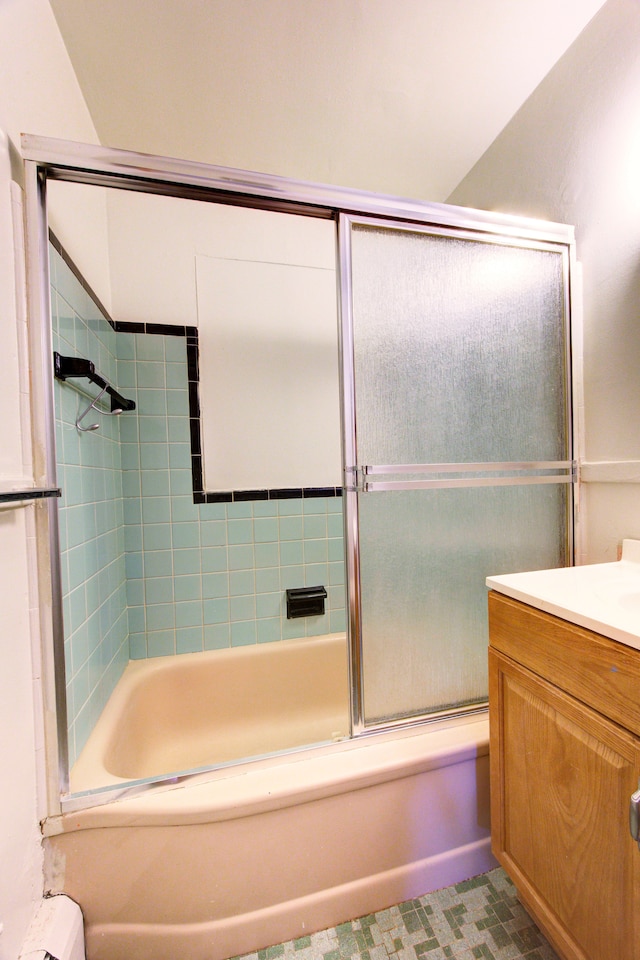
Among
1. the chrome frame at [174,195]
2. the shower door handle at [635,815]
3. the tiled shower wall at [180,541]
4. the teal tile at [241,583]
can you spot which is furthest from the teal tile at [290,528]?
the shower door handle at [635,815]

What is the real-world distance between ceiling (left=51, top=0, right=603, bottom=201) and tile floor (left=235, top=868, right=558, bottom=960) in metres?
2.45

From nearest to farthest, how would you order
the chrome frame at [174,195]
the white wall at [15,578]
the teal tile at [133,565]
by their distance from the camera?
the white wall at [15,578], the chrome frame at [174,195], the teal tile at [133,565]

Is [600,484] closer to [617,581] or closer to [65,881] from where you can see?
[617,581]

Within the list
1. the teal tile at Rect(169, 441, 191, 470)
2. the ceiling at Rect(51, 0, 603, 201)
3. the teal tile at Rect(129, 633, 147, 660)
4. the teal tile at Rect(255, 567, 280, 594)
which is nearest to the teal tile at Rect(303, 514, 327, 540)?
the teal tile at Rect(255, 567, 280, 594)

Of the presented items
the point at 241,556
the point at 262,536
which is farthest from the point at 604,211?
the point at 241,556

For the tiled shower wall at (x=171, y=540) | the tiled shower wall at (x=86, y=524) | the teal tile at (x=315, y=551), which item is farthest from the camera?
the teal tile at (x=315, y=551)

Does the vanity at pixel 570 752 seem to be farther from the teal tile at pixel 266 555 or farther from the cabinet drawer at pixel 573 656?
the teal tile at pixel 266 555

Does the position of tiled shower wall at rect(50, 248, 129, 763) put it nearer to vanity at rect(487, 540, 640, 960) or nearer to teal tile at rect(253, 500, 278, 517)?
teal tile at rect(253, 500, 278, 517)

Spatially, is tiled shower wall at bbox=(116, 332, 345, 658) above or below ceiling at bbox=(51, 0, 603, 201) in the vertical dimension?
below

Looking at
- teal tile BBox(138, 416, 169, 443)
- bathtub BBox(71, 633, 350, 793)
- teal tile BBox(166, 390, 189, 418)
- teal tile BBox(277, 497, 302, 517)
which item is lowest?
bathtub BBox(71, 633, 350, 793)

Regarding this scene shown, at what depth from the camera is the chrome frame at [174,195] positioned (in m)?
0.90

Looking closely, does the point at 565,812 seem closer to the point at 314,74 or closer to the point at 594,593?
the point at 594,593

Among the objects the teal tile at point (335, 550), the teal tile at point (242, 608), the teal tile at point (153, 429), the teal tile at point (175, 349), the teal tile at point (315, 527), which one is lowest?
the teal tile at point (242, 608)

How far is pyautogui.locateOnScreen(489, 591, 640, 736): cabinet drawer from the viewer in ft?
2.12
